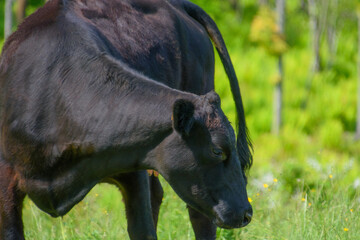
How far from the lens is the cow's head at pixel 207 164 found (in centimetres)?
338

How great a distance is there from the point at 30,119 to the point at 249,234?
2111mm

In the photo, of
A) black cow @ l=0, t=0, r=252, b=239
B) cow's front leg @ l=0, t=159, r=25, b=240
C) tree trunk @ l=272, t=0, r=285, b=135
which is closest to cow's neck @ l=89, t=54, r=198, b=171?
black cow @ l=0, t=0, r=252, b=239

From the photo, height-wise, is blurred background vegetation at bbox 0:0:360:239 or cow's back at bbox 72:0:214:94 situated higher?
cow's back at bbox 72:0:214:94

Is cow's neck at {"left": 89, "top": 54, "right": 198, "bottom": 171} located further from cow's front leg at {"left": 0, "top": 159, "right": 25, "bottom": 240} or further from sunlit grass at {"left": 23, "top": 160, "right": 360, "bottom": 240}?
sunlit grass at {"left": 23, "top": 160, "right": 360, "bottom": 240}

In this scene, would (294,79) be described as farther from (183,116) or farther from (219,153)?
(183,116)

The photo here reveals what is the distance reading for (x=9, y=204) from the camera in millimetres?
3873

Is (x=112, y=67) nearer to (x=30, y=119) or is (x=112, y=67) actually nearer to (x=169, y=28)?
(x=30, y=119)

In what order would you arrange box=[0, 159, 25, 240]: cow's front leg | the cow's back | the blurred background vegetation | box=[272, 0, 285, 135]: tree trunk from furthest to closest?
box=[272, 0, 285, 135]: tree trunk < the blurred background vegetation < the cow's back < box=[0, 159, 25, 240]: cow's front leg

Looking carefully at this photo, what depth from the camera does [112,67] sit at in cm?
368

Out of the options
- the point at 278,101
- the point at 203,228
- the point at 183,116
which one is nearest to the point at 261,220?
the point at 203,228

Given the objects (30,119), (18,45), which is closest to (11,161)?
(30,119)

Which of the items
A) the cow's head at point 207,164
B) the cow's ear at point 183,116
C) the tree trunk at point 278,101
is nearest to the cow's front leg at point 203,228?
the cow's head at point 207,164

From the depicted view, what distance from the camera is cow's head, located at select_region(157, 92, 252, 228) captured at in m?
3.38

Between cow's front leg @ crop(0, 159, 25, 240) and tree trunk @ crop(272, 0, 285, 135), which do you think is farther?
tree trunk @ crop(272, 0, 285, 135)
